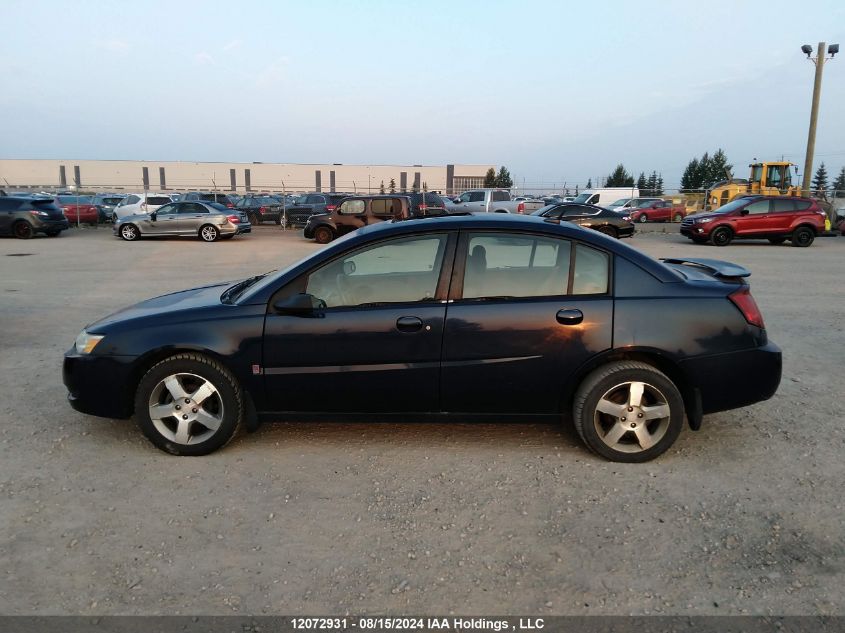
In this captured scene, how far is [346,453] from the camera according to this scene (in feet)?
13.6

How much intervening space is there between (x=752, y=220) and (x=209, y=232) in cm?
1855

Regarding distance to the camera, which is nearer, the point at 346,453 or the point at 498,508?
the point at 498,508

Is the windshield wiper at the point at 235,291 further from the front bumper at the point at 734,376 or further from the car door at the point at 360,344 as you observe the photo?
the front bumper at the point at 734,376

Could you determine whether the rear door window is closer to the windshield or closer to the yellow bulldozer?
the windshield

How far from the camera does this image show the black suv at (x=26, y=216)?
22141mm

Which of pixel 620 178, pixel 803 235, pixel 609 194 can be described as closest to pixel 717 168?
pixel 620 178

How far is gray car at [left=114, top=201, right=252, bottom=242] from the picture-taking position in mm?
22922

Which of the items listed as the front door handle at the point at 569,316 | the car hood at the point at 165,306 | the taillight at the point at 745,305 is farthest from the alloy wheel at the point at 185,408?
the taillight at the point at 745,305

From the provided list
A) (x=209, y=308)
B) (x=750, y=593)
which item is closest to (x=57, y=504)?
Result: (x=209, y=308)

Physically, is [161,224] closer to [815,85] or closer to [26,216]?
[26,216]

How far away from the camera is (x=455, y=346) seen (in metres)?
3.90

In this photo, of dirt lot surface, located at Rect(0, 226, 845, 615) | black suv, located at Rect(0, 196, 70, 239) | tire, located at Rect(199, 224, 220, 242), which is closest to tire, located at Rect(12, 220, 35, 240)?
black suv, located at Rect(0, 196, 70, 239)

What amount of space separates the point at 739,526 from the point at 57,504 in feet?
12.0

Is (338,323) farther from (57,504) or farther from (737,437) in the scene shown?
(737,437)
